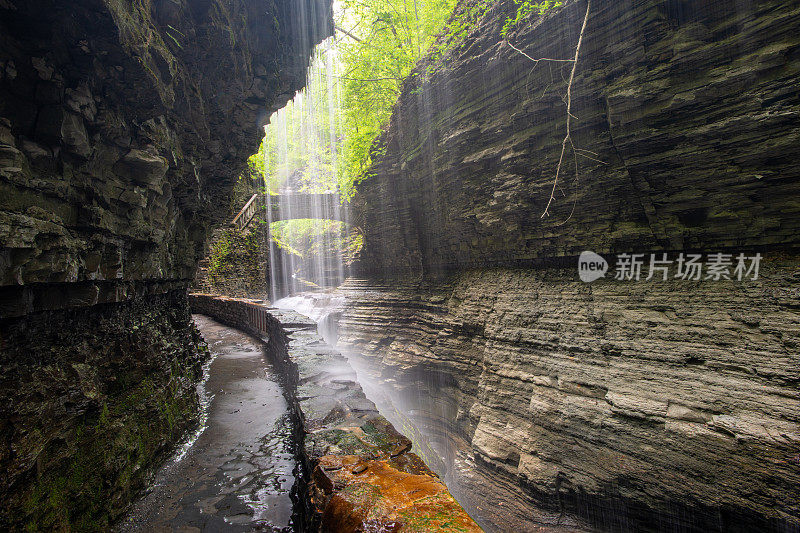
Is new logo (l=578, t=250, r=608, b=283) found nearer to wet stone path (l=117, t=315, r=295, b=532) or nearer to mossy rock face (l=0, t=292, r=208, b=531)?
wet stone path (l=117, t=315, r=295, b=532)

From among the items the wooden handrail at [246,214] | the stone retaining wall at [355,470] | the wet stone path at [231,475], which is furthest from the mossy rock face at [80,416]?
the wooden handrail at [246,214]

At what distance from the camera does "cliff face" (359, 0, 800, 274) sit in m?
4.68

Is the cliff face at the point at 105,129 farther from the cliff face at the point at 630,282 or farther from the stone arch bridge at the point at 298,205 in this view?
the stone arch bridge at the point at 298,205

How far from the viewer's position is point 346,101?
14.7 m

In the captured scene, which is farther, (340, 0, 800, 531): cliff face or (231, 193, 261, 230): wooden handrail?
(231, 193, 261, 230): wooden handrail

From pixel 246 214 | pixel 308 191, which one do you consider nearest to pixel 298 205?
pixel 308 191

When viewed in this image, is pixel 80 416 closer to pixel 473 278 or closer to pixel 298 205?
pixel 473 278

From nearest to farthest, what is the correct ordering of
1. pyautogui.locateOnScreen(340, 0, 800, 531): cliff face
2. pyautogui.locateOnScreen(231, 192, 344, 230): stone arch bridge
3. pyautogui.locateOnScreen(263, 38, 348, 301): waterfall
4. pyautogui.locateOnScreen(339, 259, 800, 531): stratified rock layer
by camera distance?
pyautogui.locateOnScreen(339, 259, 800, 531): stratified rock layer < pyautogui.locateOnScreen(340, 0, 800, 531): cliff face < pyautogui.locateOnScreen(263, 38, 348, 301): waterfall < pyautogui.locateOnScreen(231, 192, 344, 230): stone arch bridge

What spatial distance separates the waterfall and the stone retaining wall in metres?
14.5

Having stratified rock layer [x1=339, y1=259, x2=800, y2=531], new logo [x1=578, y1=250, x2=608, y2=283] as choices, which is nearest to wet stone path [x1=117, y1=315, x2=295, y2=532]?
stratified rock layer [x1=339, y1=259, x2=800, y2=531]

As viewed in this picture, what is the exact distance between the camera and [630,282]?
5.96 m

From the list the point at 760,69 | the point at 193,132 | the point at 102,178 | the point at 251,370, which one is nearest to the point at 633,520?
the point at 760,69

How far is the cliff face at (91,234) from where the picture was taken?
222cm

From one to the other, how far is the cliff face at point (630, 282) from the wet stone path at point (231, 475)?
162 inches
